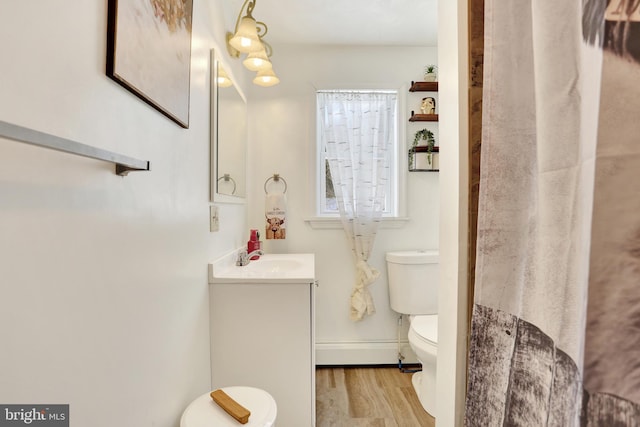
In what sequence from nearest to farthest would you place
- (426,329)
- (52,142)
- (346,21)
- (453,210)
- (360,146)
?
(52,142) < (453,210) < (426,329) < (346,21) < (360,146)

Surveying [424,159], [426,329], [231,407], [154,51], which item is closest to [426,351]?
[426,329]

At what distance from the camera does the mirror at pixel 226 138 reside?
1.57 metres

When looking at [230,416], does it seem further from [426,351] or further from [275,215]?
[275,215]

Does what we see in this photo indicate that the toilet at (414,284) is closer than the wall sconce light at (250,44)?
No

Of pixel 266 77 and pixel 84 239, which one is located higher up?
pixel 266 77

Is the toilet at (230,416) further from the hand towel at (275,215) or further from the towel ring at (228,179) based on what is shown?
the hand towel at (275,215)

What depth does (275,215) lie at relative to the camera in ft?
7.58

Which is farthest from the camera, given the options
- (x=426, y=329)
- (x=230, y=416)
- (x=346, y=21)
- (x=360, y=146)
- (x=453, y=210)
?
(x=360, y=146)

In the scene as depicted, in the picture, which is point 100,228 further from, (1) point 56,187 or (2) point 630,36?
(2) point 630,36

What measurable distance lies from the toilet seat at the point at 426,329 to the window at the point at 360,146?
829mm

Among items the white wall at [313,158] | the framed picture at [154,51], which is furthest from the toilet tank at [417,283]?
the framed picture at [154,51]

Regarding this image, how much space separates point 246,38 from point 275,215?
112 centimetres

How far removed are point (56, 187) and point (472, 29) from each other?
3.19 ft

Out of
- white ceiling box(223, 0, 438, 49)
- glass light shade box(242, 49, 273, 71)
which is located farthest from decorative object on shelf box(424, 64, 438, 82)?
glass light shade box(242, 49, 273, 71)
